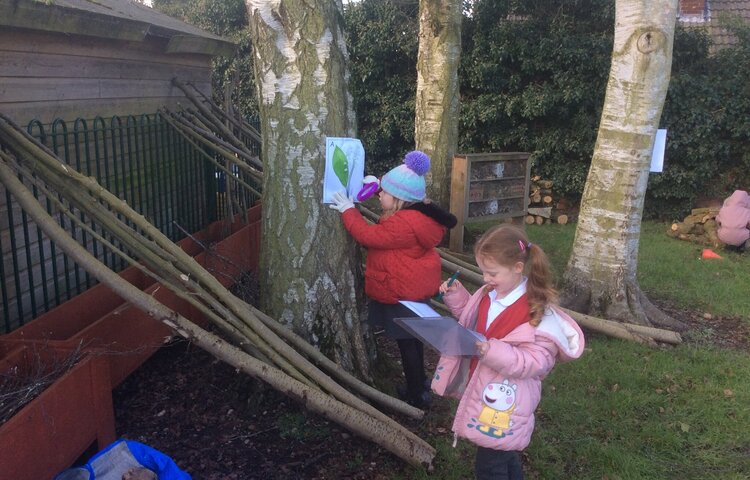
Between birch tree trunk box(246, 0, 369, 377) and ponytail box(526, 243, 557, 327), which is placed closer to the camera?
ponytail box(526, 243, 557, 327)

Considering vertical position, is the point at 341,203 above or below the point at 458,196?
above

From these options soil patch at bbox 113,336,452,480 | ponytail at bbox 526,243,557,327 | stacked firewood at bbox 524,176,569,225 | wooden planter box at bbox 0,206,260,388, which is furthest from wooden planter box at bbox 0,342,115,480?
stacked firewood at bbox 524,176,569,225

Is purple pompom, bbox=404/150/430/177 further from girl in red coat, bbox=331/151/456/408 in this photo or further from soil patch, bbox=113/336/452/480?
soil patch, bbox=113/336/452/480

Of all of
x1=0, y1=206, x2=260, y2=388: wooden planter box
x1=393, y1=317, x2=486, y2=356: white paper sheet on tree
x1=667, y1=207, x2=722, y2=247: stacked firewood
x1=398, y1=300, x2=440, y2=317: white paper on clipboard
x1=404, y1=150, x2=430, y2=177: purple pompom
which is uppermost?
x1=404, y1=150, x2=430, y2=177: purple pompom

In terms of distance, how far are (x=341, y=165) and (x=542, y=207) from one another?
31.1 ft

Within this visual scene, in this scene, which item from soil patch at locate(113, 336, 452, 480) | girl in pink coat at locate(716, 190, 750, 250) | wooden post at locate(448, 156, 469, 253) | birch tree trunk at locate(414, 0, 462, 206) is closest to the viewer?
soil patch at locate(113, 336, 452, 480)

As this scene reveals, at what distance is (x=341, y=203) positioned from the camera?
396cm

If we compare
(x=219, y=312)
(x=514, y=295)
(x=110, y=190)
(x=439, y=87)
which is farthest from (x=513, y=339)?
(x=439, y=87)

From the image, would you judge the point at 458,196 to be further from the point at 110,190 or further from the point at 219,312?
the point at 219,312

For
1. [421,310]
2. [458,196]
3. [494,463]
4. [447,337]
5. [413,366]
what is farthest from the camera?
[458,196]

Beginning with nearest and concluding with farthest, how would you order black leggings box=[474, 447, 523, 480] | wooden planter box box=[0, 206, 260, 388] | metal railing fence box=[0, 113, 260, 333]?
black leggings box=[474, 447, 523, 480] < wooden planter box box=[0, 206, 260, 388] < metal railing fence box=[0, 113, 260, 333]

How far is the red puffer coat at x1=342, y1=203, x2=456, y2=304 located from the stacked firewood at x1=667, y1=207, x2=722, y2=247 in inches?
322

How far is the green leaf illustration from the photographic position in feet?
13.1

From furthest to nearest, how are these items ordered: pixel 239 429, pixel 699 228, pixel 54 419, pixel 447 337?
pixel 699 228 → pixel 239 429 → pixel 54 419 → pixel 447 337
